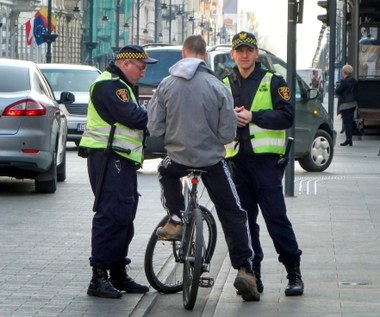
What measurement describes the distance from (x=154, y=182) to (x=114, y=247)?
979 cm

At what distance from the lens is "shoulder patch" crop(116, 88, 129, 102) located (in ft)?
29.8

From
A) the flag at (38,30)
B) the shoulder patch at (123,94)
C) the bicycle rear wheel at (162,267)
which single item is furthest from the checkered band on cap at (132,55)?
the flag at (38,30)

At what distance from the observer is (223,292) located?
956 cm

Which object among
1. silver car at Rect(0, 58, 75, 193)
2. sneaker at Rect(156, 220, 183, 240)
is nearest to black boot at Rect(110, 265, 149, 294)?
sneaker at Rect(156, 220, 183, 240)

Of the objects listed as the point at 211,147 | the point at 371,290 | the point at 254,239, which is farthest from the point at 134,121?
the point at 371,290

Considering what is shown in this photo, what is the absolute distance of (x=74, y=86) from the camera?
28.0 m

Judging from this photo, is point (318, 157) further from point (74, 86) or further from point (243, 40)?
point (243, 40)

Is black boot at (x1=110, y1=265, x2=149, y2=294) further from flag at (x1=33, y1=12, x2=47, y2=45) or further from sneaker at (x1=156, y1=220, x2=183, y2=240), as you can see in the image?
flag at (x1=33, y1=12, x2=47, y2=45)

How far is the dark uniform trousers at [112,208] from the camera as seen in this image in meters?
9.16

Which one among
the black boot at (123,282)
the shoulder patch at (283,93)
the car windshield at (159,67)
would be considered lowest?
the black boot at (123,282)

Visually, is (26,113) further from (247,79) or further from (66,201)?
(247,79)

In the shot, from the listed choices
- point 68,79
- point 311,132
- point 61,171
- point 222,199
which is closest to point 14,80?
point 61,171

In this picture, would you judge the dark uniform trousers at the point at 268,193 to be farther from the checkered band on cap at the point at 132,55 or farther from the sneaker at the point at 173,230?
the checkered band on cap at the point at 132,55

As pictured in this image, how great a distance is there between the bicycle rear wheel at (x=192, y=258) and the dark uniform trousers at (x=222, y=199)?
203 mm
